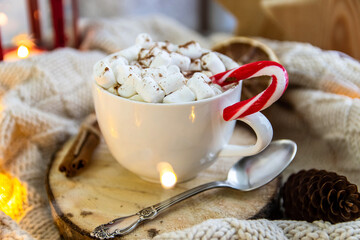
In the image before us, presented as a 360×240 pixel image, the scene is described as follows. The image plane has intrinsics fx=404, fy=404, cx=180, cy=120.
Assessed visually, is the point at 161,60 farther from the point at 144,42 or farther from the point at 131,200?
the point at 131,200

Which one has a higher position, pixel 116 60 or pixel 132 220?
pixel 116 60

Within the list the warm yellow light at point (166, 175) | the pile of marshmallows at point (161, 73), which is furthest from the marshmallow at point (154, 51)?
the warm yellow light at point (166, 175)

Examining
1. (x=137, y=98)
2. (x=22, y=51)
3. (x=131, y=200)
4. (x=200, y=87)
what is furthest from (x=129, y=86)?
(x=22, y=51)

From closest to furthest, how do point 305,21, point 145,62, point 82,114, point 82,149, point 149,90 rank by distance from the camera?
point 149,90
point 145,62
point 82,149
point 82,114
point 305,21

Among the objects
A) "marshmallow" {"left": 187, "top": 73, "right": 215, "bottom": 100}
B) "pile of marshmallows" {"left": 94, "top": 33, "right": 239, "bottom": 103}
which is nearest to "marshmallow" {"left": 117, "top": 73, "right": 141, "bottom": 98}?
"pile of marshmallows" {"left": 94, "top": 33, "right": 239, "bottom": 103}

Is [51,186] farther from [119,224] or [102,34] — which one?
[102,34]

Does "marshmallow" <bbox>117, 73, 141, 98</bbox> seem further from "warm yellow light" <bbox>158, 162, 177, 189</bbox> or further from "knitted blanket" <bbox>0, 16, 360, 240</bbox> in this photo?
"knitted blanket" <bbox>0, 16, 360, 240</bbox>
